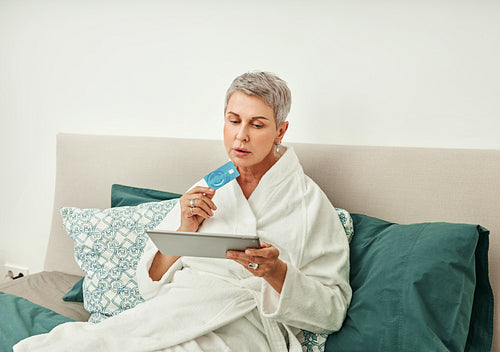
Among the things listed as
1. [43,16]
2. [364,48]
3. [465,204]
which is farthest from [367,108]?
[43,16]

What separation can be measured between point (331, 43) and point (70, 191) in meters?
1.42

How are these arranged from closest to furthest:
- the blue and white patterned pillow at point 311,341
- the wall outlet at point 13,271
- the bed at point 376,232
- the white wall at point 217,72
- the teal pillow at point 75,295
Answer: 1. the bed at point 376,232
2. the blue and white patterned pillow at point 311,341
3. the white wall at point 217,72
4. the teal pillow at point 75,295
5. the wall outlet at point 13,271

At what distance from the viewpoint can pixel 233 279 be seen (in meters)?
1.31

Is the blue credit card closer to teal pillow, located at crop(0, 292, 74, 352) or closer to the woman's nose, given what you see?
the woman's nose

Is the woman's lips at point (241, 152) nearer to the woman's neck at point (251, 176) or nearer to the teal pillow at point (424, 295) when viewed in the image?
the woman's neck at point (251, 176)

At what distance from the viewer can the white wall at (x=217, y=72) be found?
1.54 metres

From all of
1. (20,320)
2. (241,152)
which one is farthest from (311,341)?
(20,320)

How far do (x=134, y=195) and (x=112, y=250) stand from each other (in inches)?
11.0

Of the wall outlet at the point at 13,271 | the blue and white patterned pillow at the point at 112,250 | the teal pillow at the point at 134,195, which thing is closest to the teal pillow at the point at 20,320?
the blue and white patterned pillow at the point at 112,250

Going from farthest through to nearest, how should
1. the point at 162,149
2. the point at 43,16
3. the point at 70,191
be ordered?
the point at 43,16 < the point at 70,191 < the point at 162,149

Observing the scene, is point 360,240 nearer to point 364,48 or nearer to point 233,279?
point 233,279

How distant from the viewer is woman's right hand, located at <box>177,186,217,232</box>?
1.33 meters

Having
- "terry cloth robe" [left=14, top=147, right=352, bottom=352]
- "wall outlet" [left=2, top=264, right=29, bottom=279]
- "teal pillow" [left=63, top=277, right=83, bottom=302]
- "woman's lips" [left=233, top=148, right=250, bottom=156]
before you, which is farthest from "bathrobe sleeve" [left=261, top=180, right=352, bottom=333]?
"wall outlet" [left=2, top=264, right=29, bottom=279]

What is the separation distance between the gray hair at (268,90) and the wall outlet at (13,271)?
2070 millimetres
